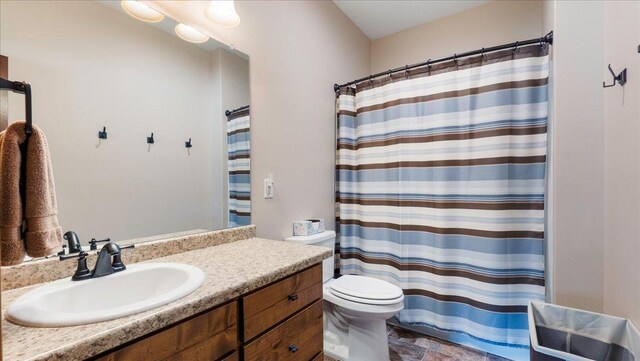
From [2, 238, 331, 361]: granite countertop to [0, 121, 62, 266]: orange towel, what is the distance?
18 centimetres

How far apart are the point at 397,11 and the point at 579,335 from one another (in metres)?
2.62

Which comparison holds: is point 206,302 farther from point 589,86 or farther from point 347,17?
point 347,17

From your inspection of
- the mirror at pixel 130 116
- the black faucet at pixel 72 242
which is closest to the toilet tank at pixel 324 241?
the mirror at pixel 130 116

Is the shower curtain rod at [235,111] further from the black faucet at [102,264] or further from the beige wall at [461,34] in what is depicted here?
the beige wall at [461,34]

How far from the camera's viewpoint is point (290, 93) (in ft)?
6.37

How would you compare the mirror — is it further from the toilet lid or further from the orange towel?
the toilet lid

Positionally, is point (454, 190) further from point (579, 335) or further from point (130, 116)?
point (130, 116)

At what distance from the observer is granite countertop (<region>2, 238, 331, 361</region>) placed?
21.8 inches

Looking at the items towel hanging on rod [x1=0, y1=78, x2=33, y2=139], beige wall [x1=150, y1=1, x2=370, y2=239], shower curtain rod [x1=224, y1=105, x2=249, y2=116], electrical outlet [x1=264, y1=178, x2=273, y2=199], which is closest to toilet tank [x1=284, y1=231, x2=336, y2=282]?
beige wall [x1=150, y1=1, x2=370, y2=239]

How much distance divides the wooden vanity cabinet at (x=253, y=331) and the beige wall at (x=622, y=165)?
1.36 metres

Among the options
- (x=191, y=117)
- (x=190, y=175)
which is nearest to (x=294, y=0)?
(x=191, y=117)

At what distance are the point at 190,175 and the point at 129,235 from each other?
1.28 feet

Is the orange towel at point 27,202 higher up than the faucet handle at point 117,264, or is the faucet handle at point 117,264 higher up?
the orange towel at point 27,202

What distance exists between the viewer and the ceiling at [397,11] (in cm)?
238
